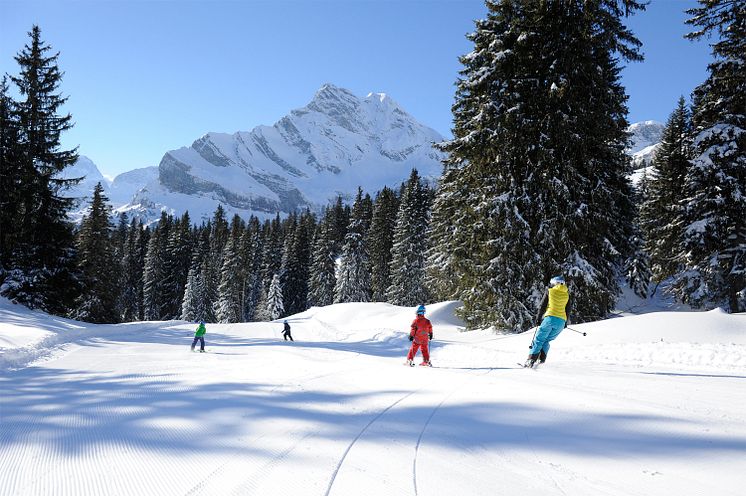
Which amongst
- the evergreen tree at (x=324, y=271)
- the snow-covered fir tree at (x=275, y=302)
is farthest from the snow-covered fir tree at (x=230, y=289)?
the evergreen tree at (x=324, y=271)

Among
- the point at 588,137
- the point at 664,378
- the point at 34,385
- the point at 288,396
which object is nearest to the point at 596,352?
the point at 664,378

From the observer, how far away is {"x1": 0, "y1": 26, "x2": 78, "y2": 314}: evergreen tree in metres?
22.9

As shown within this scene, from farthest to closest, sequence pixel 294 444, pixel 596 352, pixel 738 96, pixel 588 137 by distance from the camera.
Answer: pixel 738 96, pixel 588 137, pixel 596 352, pixel 294 444

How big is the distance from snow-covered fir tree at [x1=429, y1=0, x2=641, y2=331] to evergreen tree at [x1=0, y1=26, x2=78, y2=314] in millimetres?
22678

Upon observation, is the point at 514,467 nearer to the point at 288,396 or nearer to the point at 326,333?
the point at 288,396

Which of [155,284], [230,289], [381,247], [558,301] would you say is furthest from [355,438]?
[155,284]

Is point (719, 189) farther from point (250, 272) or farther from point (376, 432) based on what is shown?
point (250, 272)

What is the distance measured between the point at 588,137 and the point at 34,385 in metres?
16.5

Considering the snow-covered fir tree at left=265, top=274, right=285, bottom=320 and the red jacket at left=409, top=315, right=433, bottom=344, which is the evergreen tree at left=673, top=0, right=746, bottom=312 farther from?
the snow-covered fir tree at left=265, top=274, right=285, bottom=320

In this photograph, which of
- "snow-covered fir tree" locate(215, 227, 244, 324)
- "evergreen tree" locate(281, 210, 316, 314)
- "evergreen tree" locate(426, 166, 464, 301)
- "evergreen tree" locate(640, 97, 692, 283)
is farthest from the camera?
"evergreen tree" locate(281, 210, 316, 314)

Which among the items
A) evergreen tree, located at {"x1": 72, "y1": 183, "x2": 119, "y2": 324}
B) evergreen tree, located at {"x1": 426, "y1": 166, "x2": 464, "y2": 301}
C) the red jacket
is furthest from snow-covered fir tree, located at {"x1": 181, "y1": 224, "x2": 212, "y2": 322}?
the red jacket

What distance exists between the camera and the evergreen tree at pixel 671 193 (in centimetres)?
2217

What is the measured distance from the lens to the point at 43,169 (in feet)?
79.8

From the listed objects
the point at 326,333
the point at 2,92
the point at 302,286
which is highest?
the point at 2,92
